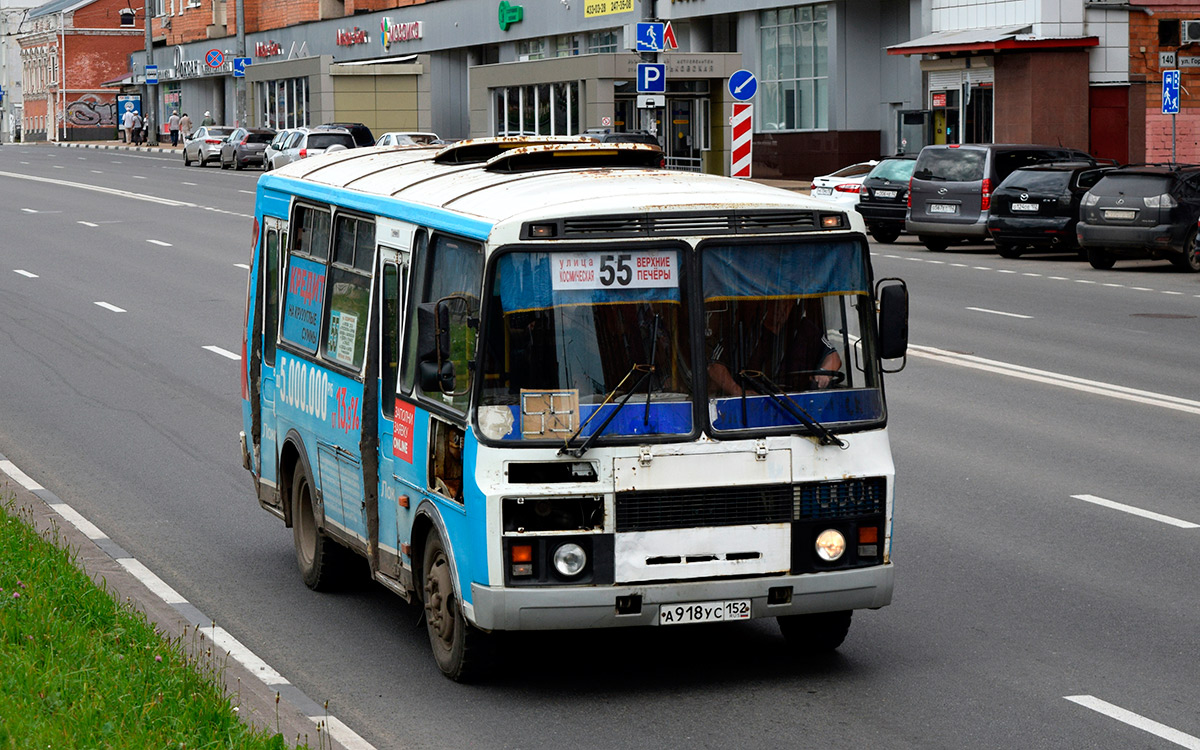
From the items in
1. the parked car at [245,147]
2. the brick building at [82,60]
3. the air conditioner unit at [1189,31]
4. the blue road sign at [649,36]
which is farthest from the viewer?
the brick building at [82,60]

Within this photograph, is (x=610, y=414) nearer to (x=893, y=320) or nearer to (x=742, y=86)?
(x=893, y=320)

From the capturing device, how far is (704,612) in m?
7.14

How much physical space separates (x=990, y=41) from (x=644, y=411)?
37.3 meters

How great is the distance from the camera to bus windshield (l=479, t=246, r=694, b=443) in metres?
7.05

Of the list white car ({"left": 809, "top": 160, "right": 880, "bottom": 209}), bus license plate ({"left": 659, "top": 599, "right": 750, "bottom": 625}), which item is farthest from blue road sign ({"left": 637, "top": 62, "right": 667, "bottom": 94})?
bus license plate ({"left": 659, "top": 599, "right": 750, "bottom": 625})

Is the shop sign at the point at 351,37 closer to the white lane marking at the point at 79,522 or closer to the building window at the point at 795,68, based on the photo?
the building window at the point at 795,68

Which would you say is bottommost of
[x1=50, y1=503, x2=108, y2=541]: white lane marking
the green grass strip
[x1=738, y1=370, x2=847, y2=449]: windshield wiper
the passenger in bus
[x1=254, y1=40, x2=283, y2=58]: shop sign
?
[x1=50, y1=503, x2=108, y2=541]: white lane marking

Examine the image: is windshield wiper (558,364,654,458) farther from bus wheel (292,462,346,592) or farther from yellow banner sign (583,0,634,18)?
yellow banner sign (583,0,634,18)

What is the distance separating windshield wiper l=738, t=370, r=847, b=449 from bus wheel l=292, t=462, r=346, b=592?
2820 millimetres

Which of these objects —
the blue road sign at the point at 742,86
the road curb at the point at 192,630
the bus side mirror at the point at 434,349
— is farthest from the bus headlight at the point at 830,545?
the blue road sign at the point at 742,86

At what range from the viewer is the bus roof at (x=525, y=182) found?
725 centimetres

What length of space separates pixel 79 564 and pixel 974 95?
3819cm

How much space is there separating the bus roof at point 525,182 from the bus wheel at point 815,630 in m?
1.70

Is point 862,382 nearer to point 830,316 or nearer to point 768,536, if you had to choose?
point 830,316
